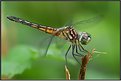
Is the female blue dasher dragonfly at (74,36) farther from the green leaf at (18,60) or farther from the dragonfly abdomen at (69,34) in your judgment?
the green leaf at (18,60)

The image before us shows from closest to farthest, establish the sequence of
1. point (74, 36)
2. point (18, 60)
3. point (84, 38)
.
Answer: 1. point (84, 38)
2. point (74, 36)
3. point (18, 60)

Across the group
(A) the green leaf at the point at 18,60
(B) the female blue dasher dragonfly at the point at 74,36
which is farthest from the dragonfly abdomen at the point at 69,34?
(A) the green leaf at the point at 18,60

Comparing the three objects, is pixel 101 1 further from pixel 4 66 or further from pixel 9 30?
pixel 4 66

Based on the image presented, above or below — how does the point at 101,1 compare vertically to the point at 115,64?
above

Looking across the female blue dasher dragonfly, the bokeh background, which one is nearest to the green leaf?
the bokeh background

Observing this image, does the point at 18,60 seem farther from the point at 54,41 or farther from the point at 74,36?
the point at 74,36

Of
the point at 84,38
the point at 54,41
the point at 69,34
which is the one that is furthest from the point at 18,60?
the point at 84,38

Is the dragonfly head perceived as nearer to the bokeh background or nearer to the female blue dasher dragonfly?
the female blue dasher dragonfly

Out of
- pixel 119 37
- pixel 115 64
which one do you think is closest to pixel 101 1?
pixel 119 37
